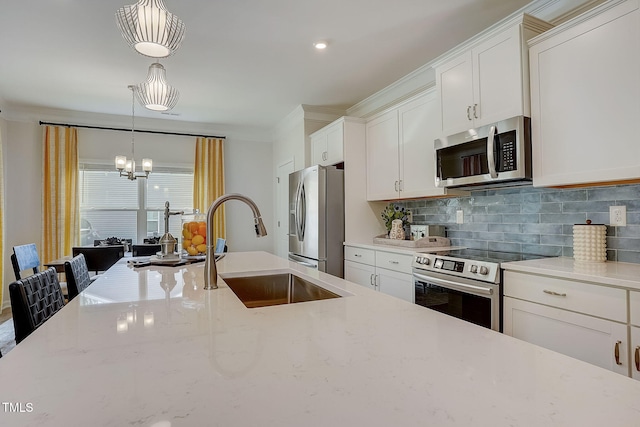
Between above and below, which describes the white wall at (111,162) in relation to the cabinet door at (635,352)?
above

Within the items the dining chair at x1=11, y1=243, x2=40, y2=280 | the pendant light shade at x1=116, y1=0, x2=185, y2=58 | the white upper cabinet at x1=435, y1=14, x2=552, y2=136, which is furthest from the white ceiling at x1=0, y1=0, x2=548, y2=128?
the dining chair at x1=11, y1=243, x2=40, y2=280

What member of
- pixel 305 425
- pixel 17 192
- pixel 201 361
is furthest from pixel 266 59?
pixel 17 192

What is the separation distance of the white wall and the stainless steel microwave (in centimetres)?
358

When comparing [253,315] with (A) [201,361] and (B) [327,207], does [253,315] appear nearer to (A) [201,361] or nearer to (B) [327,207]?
(A) [201,361]

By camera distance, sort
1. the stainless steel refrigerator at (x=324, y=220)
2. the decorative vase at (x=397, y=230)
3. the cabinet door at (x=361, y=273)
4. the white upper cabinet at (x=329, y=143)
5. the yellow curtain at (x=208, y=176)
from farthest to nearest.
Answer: the yellow curtain at (x=208, y=176) → the white upper cabinet at (x=329, y=143) → the stainless steel refrigerator at (x=324, y=220) → the decorative vase at (x=397, y=230) → the cabinet door at (x=361, y=273)

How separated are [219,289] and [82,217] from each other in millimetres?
4496

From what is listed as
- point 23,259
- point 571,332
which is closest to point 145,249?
point 23,259

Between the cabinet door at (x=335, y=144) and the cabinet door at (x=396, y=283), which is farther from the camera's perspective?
the cabinet door at (x=335, y=144)

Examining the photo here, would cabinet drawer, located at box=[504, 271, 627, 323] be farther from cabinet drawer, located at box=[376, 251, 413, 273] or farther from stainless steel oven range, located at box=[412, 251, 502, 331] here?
cabinet drawer, located at box=[376, 251, 413, 273]

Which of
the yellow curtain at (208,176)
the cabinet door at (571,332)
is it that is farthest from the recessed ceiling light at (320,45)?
the yellow curtain at (208,176)

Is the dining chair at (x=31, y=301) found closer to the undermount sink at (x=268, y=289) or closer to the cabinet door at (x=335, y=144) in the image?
the undermount sink at (x=268, y=289)

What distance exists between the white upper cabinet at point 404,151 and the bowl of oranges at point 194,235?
1.87 m

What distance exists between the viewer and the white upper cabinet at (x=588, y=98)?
5.67 ft

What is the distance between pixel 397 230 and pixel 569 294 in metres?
1.94
